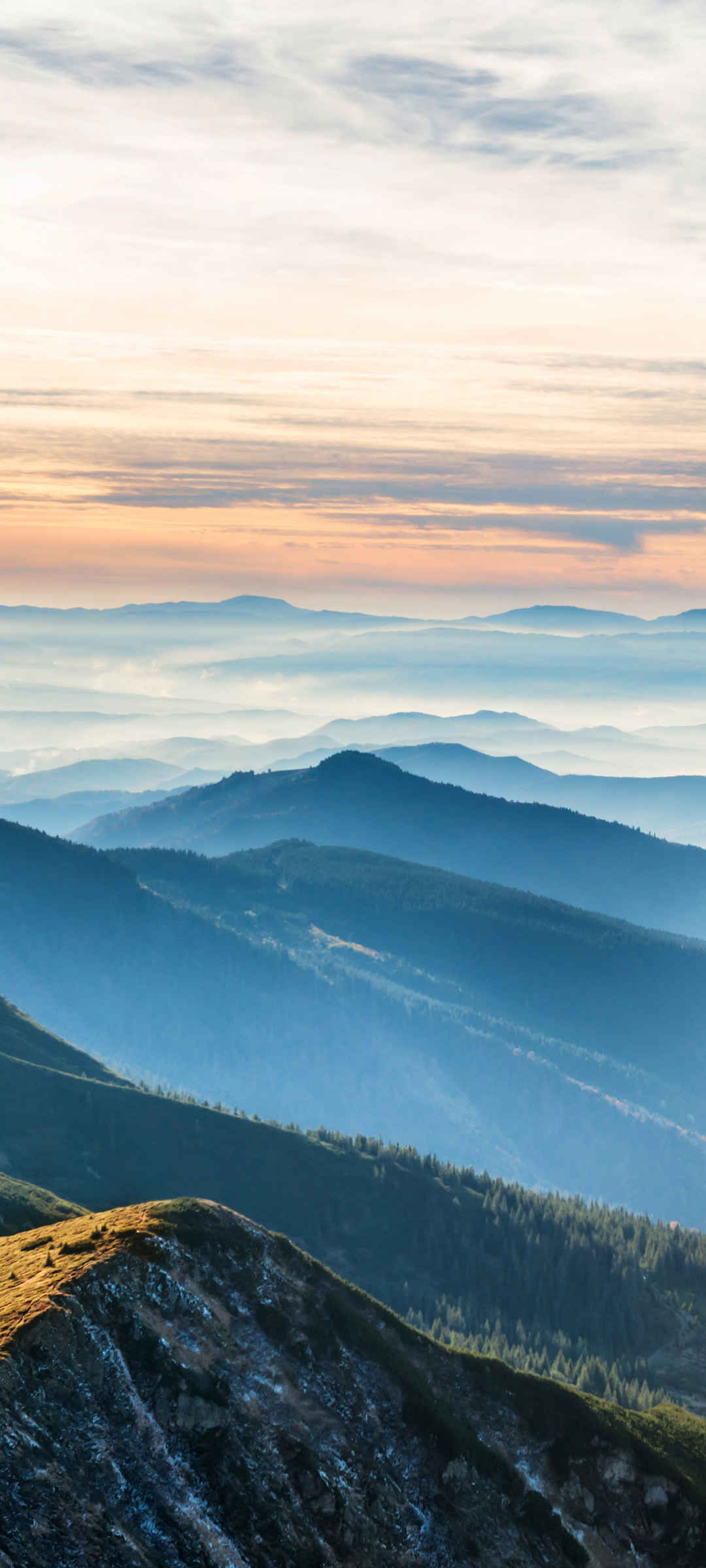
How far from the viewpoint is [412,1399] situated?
240ft

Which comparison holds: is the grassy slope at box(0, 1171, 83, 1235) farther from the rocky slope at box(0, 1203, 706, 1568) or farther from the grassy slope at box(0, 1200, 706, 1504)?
the grassy slope at box(0, 1200, 706, 1504)

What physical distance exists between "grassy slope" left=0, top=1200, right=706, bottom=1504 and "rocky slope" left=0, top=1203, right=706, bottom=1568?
15 cm

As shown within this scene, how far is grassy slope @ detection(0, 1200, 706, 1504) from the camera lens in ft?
231

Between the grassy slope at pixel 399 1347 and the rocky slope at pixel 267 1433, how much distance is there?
152mm

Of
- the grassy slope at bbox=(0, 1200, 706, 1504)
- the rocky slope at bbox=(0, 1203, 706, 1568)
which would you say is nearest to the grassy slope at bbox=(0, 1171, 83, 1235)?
the rocky slope at bbox=(0, 1203, 706, 1568)

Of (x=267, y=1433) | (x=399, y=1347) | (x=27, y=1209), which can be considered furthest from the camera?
(x=27, y=1209)

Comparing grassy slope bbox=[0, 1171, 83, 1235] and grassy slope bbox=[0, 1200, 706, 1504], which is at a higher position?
grassy slope bbox=[0, 1200, 706, 1504]

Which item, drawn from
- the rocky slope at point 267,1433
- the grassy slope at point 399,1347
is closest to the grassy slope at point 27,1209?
the rocky slope at point 267,1433

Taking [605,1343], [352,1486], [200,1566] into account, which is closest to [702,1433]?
[352,1486]

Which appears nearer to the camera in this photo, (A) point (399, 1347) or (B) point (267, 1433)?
(B) point (267, 1433)

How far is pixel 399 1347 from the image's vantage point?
76562mm

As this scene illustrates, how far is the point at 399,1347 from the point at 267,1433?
46.0ft

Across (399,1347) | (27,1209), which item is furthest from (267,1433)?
(27,1209)

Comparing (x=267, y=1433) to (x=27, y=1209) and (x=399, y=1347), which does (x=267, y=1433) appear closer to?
(x=399, y=1347)
